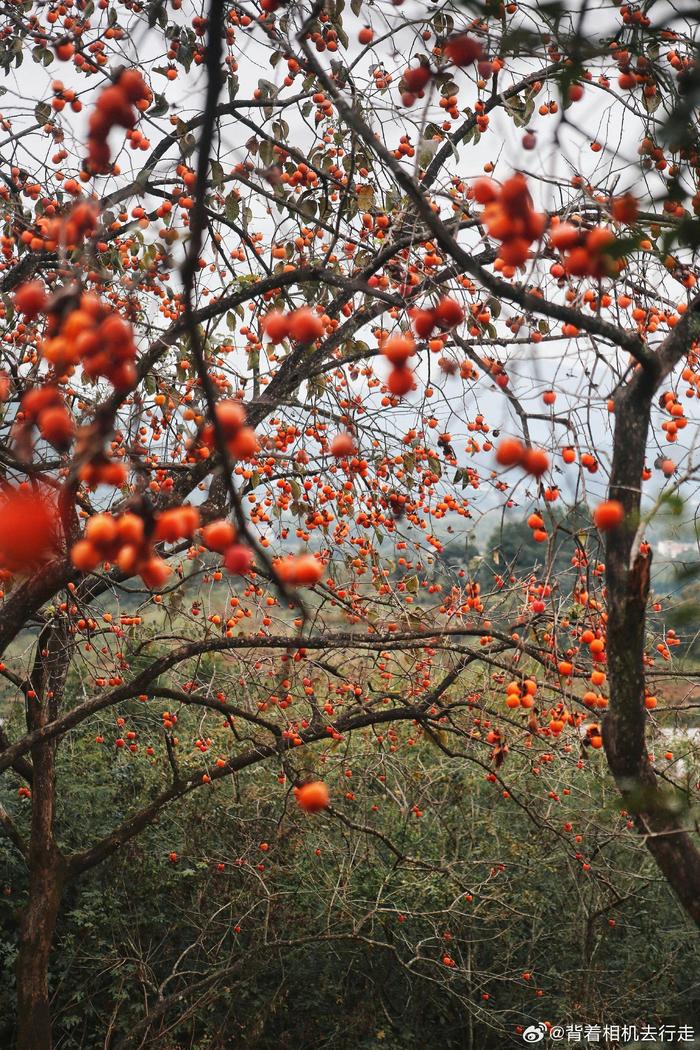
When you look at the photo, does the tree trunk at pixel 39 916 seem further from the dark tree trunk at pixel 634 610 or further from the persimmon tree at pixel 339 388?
the dark tree trunk at pixel 634 610

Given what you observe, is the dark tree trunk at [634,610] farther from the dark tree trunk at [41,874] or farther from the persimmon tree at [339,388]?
the dark tree trunk at [41,874]

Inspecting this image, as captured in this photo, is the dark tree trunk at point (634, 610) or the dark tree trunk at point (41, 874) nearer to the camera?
the dark tree trunk at point (634, 610)

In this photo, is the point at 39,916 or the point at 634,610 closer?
the point at 634,610

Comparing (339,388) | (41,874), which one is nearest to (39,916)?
(41,874)

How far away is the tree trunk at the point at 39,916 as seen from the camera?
4.25 metres

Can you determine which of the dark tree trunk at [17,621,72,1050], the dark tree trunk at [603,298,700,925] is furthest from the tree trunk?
the dark tree trunk at [603,298,700,925]

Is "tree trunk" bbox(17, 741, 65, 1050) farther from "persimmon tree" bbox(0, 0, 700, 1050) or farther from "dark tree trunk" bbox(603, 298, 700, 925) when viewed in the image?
"dark tree trunk" bbox(603, 298, 700, 925)

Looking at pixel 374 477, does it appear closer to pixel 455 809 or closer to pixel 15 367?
pixel 15 367

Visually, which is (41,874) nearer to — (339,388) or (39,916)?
(39,916)

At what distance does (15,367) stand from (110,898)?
12.4ft

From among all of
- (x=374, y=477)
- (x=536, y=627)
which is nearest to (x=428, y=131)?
(x=374, y=477)

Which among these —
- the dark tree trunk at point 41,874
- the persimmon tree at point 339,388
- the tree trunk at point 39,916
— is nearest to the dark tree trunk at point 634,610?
the persimmon tree at point 339,388

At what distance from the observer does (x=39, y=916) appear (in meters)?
4.36

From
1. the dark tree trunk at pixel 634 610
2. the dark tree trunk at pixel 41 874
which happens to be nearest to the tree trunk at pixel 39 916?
the dark tree trunk at pixel 41 874
